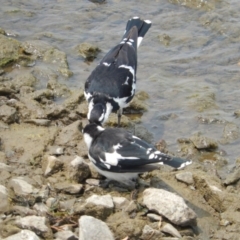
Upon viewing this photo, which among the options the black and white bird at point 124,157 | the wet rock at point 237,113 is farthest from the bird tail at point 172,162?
the wet rock at point 237,113

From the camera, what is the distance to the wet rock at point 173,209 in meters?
5.14

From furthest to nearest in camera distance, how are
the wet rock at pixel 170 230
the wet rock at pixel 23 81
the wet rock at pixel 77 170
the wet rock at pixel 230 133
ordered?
the wet rock at pixel 23 81 → the wet rock at pixel 230 133 → the wet rock at pixel 77 170 → the wet rock at pixel 170 230

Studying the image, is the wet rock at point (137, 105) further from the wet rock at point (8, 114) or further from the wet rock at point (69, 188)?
the wet rock at point (69, 188)

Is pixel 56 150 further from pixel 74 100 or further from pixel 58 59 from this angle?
pixel 58 59

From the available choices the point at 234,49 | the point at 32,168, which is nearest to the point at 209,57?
the point at 234,49

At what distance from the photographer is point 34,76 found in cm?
838

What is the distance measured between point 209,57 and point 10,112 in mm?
3707

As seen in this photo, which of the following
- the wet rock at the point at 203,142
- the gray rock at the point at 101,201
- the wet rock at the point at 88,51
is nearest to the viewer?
the gray rock at the point at 101,201

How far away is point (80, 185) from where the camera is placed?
5750 millimetres

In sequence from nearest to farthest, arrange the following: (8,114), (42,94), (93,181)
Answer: (93,181) < (8,114) < (42,94)

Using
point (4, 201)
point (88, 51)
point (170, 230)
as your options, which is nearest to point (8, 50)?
point (88, 51)

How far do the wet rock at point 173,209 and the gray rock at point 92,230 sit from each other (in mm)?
678

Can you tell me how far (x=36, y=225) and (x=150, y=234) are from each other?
94 cm

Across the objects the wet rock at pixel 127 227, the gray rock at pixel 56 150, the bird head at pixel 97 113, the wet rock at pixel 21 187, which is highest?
the bird head at pixel 97 113
